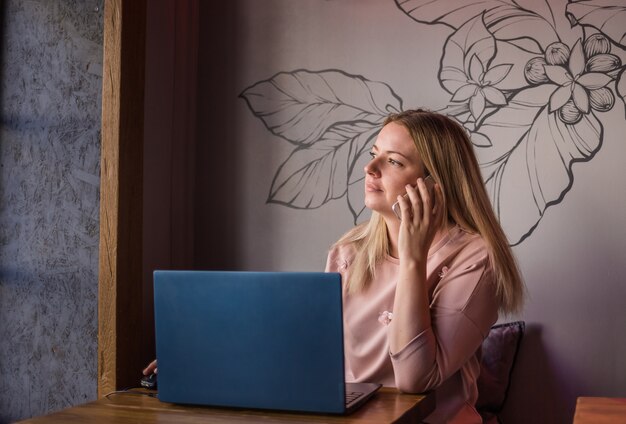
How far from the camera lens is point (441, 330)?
1.55 meters

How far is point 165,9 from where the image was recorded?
2721mm

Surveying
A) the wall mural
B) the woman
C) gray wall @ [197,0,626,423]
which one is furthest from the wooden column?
the woman

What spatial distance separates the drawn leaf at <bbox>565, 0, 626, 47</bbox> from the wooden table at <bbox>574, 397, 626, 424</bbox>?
1470 mm

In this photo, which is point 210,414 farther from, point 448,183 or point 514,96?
point 514,96

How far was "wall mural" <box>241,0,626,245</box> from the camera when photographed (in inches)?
91.0

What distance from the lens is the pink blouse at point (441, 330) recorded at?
58.6 inches

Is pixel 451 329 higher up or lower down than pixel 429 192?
lower down

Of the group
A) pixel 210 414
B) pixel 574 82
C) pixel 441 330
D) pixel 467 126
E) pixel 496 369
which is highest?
pixel 574 82

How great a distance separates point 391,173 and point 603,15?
0.99 meters

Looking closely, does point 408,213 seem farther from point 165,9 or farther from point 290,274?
point 165,9

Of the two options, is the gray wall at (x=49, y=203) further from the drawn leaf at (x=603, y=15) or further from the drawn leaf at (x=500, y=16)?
the drawn leaf at (x=603, y=15)

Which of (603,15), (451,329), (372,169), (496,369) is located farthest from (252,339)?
(603,15)

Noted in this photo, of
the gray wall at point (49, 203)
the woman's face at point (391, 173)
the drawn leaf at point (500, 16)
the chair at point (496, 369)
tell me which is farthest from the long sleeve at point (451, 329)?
the gray wall at point (49, 203)

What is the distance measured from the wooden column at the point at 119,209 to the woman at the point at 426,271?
0.80 metres
